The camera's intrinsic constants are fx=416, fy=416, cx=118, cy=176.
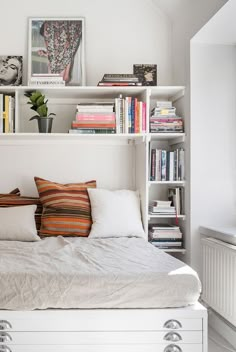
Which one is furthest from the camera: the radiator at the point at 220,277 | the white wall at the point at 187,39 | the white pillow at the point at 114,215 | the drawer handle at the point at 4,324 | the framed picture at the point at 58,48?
the framed picture at the point at 58,48

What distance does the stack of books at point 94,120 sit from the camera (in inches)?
122

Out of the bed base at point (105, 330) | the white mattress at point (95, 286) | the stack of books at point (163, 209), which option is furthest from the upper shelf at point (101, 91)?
the bed base at point (105, 330)

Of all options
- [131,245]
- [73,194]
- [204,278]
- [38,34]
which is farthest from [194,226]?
[38,34]

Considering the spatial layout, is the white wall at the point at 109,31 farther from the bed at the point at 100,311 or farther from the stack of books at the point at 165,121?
the bed at the point at 100,311

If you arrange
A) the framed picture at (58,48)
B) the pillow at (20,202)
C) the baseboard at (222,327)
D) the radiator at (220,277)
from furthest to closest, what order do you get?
the framed picture at (58,48), the pillow at (20,202), the baseboard at (222,327), the radiator at (220,277)

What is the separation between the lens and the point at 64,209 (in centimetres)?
294

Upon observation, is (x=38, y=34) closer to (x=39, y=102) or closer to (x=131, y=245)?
(x=39, y=102)

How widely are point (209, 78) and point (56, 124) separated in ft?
4.14

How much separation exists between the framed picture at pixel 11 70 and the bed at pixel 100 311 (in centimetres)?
196

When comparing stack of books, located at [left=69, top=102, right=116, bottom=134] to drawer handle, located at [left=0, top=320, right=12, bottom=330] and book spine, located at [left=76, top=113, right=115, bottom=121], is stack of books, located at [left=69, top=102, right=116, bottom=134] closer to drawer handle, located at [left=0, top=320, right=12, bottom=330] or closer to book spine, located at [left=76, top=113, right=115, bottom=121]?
book spine, located at [left=76, top=113, right=115, bottom=121]

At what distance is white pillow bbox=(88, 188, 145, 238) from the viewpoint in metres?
2.87

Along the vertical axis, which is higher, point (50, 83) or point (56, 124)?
point (50, 83)

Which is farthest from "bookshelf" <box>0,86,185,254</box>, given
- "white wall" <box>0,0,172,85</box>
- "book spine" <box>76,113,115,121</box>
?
"white wall" <box>0,0,172,85</box>

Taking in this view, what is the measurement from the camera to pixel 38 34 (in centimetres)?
339
